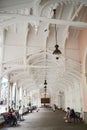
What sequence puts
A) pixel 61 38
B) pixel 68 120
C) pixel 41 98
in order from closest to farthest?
pixel 61 38 → pixel 68 120 → pixel 41 98

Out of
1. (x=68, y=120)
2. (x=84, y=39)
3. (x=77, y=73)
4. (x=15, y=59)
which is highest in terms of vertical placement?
(x=84, y=39)

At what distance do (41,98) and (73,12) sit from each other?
39394mm

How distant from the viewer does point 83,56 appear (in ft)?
38.0

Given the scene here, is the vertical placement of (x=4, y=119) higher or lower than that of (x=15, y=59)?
lower

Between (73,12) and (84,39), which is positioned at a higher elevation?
(73,12)

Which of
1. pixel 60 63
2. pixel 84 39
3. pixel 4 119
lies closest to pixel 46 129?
pixel 4 119

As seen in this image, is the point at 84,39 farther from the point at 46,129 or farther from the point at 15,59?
the point at 46,129

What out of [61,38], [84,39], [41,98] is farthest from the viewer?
[41,98]

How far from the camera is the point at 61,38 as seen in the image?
1183 cm

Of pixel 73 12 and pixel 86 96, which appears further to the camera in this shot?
pixel 86 96

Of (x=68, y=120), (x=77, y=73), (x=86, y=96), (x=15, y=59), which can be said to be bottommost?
(x=68, y=120)

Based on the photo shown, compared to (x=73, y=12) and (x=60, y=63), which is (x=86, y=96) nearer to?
(x=60, y=63)

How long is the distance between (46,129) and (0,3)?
7.00 m

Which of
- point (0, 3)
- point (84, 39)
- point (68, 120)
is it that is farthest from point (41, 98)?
point (0, 3)
